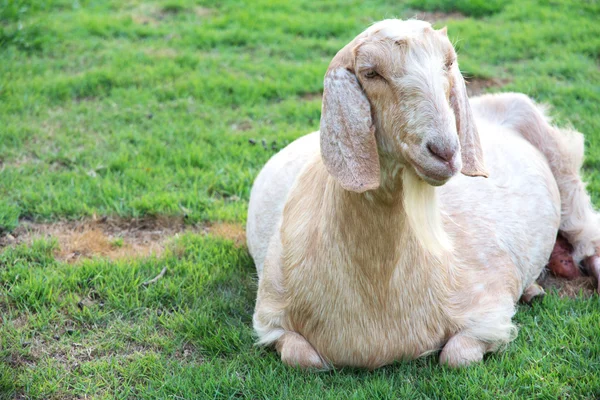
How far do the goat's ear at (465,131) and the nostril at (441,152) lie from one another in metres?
0.40

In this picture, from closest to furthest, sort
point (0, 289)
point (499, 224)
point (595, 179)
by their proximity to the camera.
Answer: point (499, 224) < point (0, 289) < point (595, 179)

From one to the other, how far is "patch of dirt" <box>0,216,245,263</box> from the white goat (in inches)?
29.6

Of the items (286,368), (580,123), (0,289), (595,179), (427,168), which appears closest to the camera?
(427,168)

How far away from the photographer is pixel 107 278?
15.3 ft

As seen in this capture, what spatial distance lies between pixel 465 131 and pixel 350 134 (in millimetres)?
549

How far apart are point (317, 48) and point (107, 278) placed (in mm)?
4417

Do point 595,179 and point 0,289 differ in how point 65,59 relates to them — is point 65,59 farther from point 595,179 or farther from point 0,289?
point 595,179

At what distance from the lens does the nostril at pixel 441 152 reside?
2896mm

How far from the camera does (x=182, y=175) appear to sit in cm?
596

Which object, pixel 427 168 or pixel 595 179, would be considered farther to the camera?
pixel 595 179

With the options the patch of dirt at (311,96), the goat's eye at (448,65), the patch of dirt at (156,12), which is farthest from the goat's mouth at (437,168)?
the patch of dirt at (156,12)

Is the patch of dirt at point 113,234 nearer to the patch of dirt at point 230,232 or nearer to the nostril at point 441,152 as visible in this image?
the patch of dirt at point 230,232

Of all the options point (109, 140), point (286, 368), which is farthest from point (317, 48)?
point (286, 368)

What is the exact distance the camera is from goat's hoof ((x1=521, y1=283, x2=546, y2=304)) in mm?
4348
